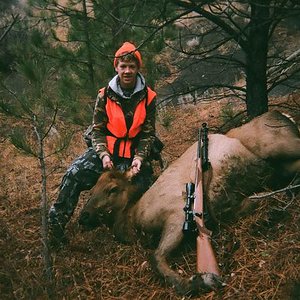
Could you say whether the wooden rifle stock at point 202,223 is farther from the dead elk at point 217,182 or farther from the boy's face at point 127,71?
the boy's face at point 127,71

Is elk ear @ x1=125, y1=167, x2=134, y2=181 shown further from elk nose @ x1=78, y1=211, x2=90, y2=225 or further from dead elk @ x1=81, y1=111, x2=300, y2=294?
elk nose @ x1=78, y1=211, x2=90, y2=225

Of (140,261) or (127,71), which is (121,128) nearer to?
(127,71)

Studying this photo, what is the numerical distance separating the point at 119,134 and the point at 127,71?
71 cm

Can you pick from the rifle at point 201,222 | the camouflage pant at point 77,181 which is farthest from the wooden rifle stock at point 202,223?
the camouflage pant at point 77,181

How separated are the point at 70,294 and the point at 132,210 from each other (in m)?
1.26

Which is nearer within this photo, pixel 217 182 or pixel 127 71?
pixel 217 182

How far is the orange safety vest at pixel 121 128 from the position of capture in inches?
219

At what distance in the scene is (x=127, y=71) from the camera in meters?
5.47

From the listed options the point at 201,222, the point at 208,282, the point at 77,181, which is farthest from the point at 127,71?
the point at 208,282

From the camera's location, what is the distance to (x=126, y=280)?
445 cm

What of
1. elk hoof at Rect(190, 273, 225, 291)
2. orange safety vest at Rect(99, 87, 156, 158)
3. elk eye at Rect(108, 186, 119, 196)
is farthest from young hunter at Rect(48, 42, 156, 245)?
elk hoof at Rect(190, 273, 225, 291)

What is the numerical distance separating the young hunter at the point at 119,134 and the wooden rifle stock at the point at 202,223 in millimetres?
709

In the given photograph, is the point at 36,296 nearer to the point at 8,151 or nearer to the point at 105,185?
the point at 105,185

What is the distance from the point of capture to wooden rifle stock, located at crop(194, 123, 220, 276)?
3.86 meters
